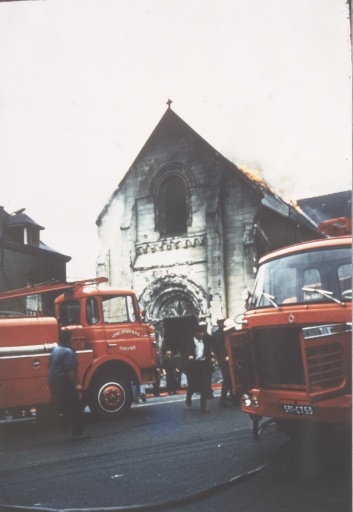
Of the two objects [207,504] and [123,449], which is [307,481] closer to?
[207,504]

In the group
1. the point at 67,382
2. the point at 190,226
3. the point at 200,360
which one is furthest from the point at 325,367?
the point at 200,360

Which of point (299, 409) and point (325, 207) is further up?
point (325, 207)

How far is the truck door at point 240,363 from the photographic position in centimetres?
554

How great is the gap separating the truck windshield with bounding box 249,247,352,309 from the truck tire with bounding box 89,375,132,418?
402 cm

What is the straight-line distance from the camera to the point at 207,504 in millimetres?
4227

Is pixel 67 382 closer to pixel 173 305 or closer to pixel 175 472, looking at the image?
pixel 175 472

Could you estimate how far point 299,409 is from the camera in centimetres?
493

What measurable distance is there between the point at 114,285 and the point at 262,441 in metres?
4.34

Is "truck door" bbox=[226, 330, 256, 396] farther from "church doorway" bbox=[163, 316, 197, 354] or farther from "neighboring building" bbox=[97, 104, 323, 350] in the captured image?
"church doorway" bbox=[163, 316, 197, 354]

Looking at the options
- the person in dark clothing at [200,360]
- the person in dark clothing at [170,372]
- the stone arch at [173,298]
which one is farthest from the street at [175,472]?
the person in dark clothing at [170,372]

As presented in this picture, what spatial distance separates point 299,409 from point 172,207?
4363mm

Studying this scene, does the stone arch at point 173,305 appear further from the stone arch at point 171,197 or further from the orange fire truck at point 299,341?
the orange fire truck at point 299,341

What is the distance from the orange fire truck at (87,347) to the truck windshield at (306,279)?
346 centimetres

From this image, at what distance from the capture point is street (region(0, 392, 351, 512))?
14.1 ft
